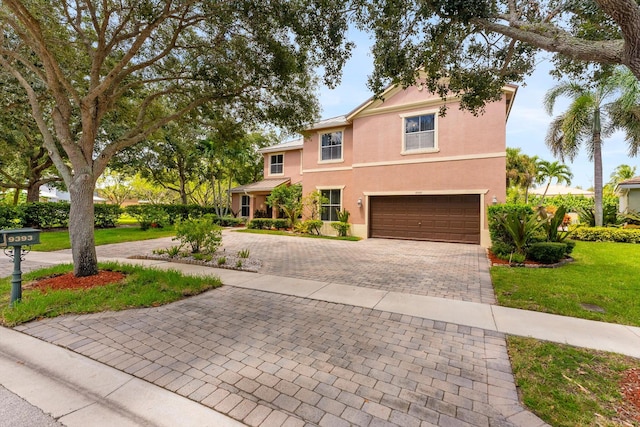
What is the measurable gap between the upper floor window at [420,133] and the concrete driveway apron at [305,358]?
9846 millimetres

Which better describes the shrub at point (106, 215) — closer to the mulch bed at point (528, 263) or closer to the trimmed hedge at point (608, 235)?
the mulch bed at point (528, 263)

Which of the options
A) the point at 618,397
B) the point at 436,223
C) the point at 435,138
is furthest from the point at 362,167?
the point at 618,397

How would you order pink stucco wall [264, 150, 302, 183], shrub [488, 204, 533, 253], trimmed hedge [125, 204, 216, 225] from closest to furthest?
shrub [488, 204, 533, 253]
trimmed hedge [125, 204, 216, 225]
pink stucco wall [264, 150, 302, 183]

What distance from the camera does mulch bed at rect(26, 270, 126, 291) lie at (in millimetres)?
5602

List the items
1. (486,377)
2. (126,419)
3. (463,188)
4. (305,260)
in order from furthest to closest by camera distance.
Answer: (463,188), (305,260), (486,377), (126,419)

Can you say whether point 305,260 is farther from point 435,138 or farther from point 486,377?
point 435,138

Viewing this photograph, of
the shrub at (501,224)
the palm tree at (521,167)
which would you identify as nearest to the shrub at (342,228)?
the shrub at (501,224)

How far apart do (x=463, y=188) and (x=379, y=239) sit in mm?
4760

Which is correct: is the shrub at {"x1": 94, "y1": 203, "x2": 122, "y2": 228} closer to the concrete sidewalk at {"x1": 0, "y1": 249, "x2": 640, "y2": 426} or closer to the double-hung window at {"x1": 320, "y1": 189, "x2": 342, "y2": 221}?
the double-hung window at {"x1": 320, "y1": 189, "x2": 342, "y2": 221}

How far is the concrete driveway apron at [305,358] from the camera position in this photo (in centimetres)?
248

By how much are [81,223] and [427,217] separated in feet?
43.7

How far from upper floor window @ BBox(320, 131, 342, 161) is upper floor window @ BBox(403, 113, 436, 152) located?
4.11 m

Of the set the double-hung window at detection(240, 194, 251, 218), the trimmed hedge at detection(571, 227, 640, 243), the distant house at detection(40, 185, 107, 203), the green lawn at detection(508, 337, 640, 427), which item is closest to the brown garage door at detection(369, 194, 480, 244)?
the trimmed hedge at detection(571, 227, 640, 243)

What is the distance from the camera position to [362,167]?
15.5m
